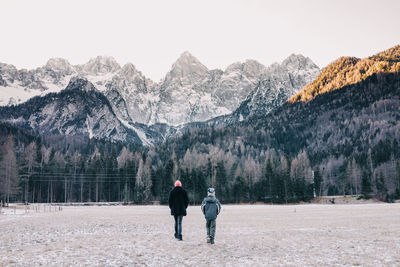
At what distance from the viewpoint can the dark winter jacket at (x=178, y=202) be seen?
1875cm

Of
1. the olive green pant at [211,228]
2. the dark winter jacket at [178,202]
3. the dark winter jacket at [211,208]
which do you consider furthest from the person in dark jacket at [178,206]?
the olive green pant at [211,228]

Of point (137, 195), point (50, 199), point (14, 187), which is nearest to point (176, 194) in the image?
point (14, 187)

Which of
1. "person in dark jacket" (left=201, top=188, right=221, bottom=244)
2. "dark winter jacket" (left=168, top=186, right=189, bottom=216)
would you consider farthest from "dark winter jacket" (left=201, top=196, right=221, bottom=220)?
"dark winter jacket" (left=168, top=186, right=189, bottom=216)

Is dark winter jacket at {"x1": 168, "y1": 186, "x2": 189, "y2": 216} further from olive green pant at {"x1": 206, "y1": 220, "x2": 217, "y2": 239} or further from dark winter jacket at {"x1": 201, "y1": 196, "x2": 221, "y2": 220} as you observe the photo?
olive green pant at {"x1": 206, "y1": 220, "x2": 217, "y2": 239}

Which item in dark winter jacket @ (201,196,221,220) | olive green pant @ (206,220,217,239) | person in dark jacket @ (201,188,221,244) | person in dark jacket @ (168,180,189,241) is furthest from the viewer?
person in dark jacket @ (168,180,189,241)

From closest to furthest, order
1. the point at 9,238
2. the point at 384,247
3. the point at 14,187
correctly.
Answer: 1. the point at 384,247
2. the point at 9,238
3. the point at 14,187

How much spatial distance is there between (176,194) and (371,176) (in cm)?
11487

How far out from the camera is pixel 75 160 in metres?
133

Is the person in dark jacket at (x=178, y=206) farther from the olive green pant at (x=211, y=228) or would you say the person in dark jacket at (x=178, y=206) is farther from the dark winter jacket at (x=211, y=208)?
the olive green pant at (x=211, y=228)

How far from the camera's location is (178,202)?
18.9 m

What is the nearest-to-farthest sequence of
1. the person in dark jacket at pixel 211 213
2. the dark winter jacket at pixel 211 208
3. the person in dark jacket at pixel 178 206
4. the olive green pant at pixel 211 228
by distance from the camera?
1. the olive green pant at pixel 211 228
2. the person in dark jacket at pixel 211 213
3. the dark winter jacket at pixel 211 208
4. the person in dark jacket at pixel 178 206

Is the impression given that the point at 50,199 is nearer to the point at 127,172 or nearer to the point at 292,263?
the point at 127,172

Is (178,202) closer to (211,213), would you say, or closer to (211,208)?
(211,208)

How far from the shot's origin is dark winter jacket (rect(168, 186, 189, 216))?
18750 mm
